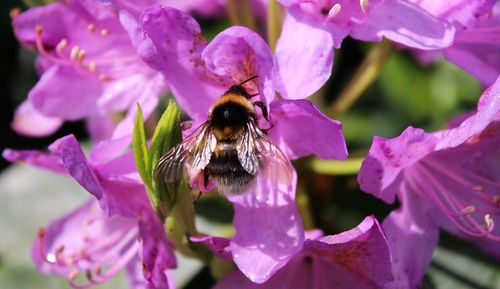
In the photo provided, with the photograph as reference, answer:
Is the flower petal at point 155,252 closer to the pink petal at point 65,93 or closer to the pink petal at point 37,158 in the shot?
the pink petal at point 37,158

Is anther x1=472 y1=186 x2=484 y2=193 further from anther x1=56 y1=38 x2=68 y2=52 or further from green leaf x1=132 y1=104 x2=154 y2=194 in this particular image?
anther x1=56 y1=38 x2=68 y2=52

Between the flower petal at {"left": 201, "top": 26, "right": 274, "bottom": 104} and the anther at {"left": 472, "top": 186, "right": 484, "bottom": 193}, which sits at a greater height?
the flower petal at {"left": 201, "top": 26, "right": 274, "bottom": 104}

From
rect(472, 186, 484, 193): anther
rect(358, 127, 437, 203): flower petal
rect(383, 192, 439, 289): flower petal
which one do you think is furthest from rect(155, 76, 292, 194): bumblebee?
rect(472, 186, 484, 193): anther

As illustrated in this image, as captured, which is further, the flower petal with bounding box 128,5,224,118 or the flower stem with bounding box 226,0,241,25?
the flower stem with bounding box 226,0,241,25

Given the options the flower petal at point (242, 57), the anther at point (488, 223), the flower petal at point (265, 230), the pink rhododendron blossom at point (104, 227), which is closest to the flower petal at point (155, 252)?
the pink rhododendron blossom at point (104, 227)

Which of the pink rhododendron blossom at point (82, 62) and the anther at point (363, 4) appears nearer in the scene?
the anther at point (363, 4)

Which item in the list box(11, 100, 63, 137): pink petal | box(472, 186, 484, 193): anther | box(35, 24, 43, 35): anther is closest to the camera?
box(472, 186, 484, 193): anther
